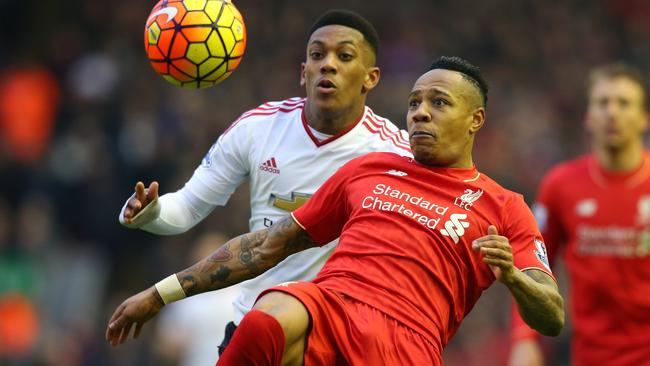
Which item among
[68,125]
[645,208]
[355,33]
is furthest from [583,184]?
[68,125]

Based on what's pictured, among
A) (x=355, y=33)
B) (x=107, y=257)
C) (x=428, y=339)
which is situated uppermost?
(x=355, y=33)

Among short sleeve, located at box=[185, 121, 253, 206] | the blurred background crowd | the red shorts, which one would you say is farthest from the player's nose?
the blurred background crowd

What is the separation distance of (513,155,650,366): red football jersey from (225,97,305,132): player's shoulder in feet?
7.53

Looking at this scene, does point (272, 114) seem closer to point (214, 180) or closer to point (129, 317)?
point (214, 180)

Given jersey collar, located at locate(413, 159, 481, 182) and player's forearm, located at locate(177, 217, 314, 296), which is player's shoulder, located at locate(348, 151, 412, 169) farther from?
player's forearm, located at locate(177, 217, 314, 296)

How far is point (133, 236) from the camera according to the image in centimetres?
1466

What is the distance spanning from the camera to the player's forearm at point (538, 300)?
586cm

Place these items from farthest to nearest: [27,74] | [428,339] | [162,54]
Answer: [27,74]
[162,54]
[428,339]

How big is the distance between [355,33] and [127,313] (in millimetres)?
2125

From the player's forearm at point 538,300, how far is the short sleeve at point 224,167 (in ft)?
6.88

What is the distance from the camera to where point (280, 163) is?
24.1ft

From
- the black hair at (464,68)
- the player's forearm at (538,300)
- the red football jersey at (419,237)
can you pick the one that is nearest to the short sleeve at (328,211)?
the red football jersey at (419,237)

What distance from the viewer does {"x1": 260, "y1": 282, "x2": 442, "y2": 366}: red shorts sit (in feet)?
19.3

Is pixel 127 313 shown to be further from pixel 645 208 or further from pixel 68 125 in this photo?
pixel 68 125
